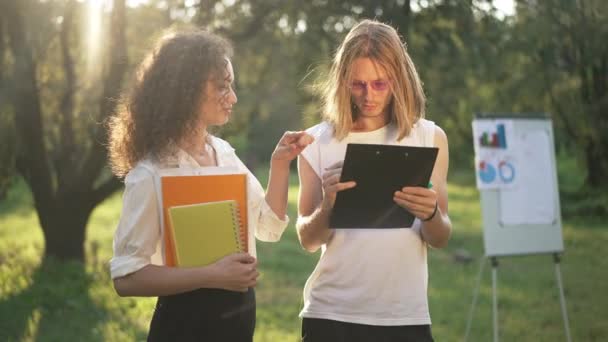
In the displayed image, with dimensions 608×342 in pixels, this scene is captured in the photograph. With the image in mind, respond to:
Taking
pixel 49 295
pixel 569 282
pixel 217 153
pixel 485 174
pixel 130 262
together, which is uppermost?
pixel 217 153

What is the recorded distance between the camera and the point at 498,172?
6488mm

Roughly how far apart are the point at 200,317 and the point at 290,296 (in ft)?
20.9

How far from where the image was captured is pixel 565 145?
16453 millimetres

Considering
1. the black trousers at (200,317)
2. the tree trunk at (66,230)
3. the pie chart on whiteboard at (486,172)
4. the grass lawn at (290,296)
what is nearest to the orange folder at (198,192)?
the black trousers at (200,317)

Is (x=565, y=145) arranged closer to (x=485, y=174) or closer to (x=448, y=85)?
(x=448, y=85)

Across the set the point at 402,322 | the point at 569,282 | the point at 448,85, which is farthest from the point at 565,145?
the point at 402,322

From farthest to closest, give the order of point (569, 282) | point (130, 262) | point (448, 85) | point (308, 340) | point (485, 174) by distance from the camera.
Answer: point (448, 85) < point (569, 282) < point (485, 174) < point (308, 340) < point (130, 262)

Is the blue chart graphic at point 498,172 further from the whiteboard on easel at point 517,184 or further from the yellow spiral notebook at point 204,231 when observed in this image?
the yellow spiral notebook at point 204,231

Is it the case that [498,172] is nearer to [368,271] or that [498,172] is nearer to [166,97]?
[368,271]

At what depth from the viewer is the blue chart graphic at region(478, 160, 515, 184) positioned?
639 cm

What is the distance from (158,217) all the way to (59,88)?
26.4ft

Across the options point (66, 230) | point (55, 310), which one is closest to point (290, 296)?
point (55, 310)

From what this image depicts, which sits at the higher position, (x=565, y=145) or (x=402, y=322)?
(x=402, y=322)

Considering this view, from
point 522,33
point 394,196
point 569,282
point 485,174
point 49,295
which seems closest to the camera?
point 394,196
